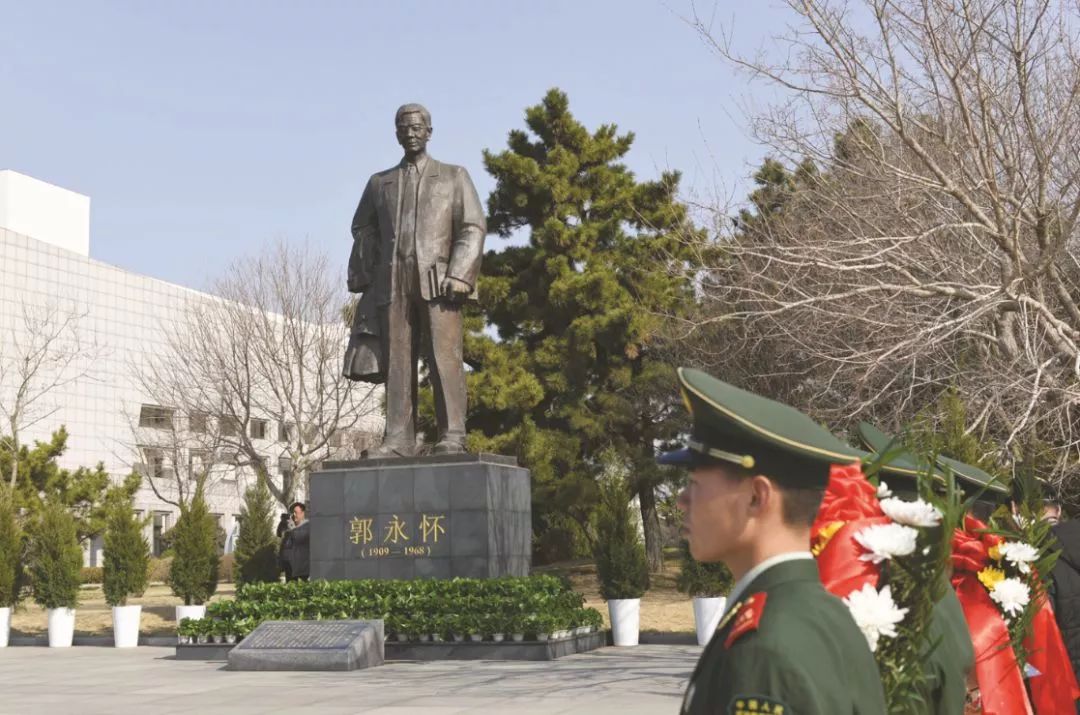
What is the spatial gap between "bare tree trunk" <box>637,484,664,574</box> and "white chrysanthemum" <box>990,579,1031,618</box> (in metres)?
21.4

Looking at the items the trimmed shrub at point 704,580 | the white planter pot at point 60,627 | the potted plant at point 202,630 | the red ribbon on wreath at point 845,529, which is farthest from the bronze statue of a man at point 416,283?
the red ribbon on wreath at point 845,529

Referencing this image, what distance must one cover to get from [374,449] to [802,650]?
11.8 meters

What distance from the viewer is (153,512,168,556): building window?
57.2 m

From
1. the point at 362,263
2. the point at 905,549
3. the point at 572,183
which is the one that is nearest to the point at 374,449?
the point at 362,263

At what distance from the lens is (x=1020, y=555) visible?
4.00m

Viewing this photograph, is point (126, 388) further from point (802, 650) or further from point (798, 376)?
point (802, 650)

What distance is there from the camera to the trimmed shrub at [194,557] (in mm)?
16578

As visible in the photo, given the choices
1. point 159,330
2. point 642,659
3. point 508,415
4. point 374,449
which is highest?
point 159,330

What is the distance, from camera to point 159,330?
55.8 metres

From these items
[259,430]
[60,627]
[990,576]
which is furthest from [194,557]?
[259,430]

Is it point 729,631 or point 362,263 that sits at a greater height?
point 362,263

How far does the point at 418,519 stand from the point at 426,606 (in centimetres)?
103

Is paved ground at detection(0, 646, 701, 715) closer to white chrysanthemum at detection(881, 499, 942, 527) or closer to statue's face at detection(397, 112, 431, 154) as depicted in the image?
statue's face at detection(397, 112, 431, 154)

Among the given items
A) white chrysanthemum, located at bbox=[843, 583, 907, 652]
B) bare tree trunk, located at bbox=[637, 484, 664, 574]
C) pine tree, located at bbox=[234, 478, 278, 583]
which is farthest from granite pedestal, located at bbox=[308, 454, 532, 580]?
bare tree trunk, located at bbox=[637, 484, 664, 574]
